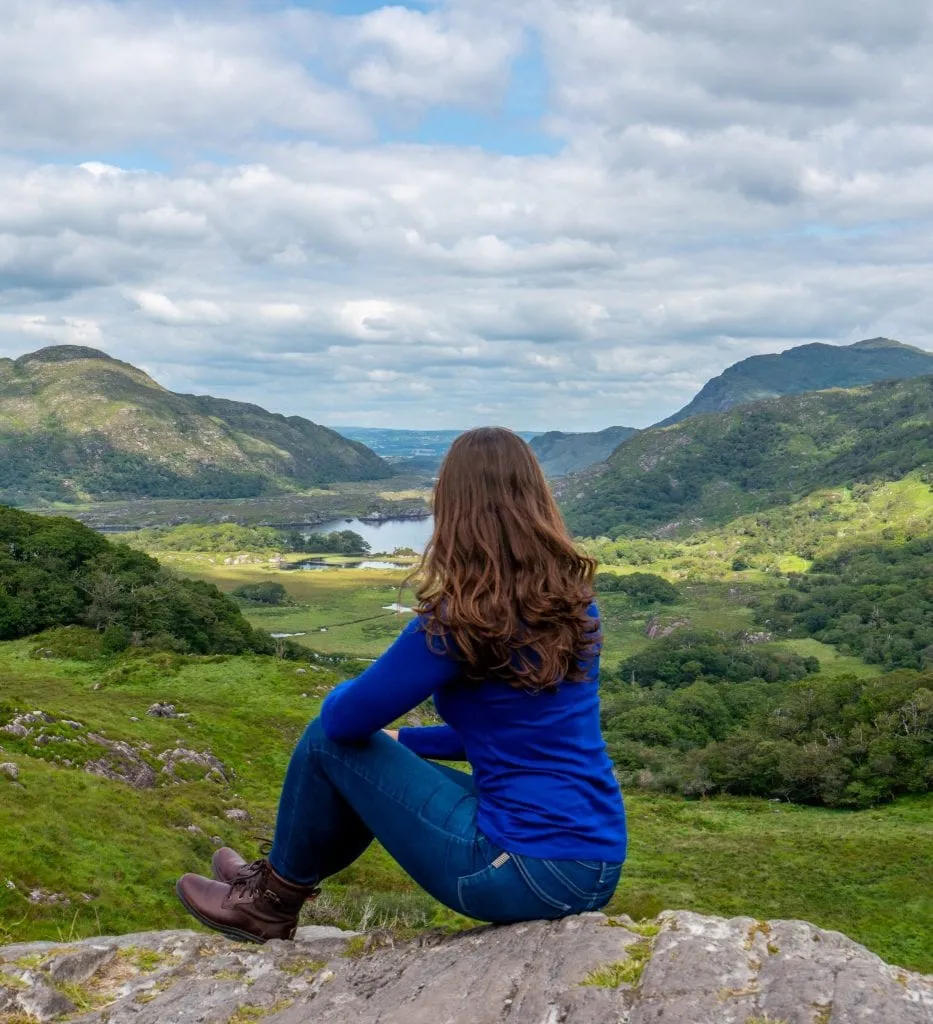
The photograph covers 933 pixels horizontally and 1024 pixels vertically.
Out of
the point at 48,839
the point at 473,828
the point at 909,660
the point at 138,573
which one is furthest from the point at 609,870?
the point at 909,660

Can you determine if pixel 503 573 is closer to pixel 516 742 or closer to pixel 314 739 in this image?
pixel 516 742

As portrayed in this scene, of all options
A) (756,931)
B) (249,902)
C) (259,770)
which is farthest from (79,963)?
(259,770)

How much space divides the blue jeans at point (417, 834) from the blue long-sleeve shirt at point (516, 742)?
155 mm

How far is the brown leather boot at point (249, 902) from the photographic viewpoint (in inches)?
252

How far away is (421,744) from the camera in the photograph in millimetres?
6570

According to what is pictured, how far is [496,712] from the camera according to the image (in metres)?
5.30

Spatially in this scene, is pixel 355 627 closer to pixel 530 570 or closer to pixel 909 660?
pixel 909 660

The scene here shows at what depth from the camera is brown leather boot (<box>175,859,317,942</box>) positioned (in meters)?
6.41

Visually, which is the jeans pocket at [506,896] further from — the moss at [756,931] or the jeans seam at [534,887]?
the moss at [756,931]

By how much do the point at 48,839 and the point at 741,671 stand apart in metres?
129

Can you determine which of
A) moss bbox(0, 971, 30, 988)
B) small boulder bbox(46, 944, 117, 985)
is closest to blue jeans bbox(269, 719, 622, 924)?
small boulder bbox(46, 944, 117, 985)

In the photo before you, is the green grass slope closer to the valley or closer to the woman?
the valley

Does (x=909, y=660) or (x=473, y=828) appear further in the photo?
(x=909, y=660)

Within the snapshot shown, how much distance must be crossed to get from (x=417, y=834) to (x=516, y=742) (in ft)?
3.23
